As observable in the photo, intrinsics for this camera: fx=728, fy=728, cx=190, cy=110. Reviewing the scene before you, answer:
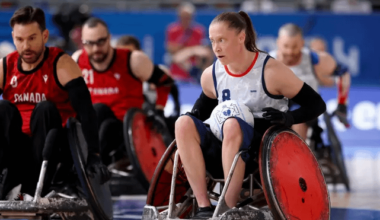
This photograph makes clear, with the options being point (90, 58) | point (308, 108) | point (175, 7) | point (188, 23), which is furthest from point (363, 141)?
point (308, 108)

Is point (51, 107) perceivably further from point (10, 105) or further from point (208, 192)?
point (208, 192)

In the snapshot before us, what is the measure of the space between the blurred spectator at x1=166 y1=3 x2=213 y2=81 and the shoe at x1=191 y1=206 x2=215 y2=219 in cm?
797

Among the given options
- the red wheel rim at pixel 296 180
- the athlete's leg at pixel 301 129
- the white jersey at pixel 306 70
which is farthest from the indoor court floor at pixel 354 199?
the red wheel rim at pixel 296 180

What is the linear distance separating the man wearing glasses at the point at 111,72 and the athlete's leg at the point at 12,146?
1.78 metres

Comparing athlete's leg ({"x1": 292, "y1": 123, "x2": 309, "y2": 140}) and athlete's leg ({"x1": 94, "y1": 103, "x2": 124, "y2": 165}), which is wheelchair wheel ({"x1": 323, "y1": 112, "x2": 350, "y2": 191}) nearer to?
athlete's leg ({"x1": 292, "y1": 123, "x2": 309, "y2": 140})

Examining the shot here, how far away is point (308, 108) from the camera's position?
397 centimetres

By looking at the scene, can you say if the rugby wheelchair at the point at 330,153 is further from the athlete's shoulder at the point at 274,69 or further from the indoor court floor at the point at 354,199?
the athlete's shoulder at the point at 274,69

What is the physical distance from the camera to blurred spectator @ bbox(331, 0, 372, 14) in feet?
41.8

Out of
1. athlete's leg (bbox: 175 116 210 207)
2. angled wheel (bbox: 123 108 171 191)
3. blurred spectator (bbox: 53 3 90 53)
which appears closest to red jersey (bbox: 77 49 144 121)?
angled wheel (bbox: 123 108 171 191)

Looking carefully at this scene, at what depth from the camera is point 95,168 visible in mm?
4234

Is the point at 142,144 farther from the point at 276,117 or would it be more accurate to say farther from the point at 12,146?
the point at 276,117

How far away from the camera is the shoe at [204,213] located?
12.1ft

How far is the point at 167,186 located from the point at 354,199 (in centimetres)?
268

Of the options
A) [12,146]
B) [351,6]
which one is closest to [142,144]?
[12,146]
